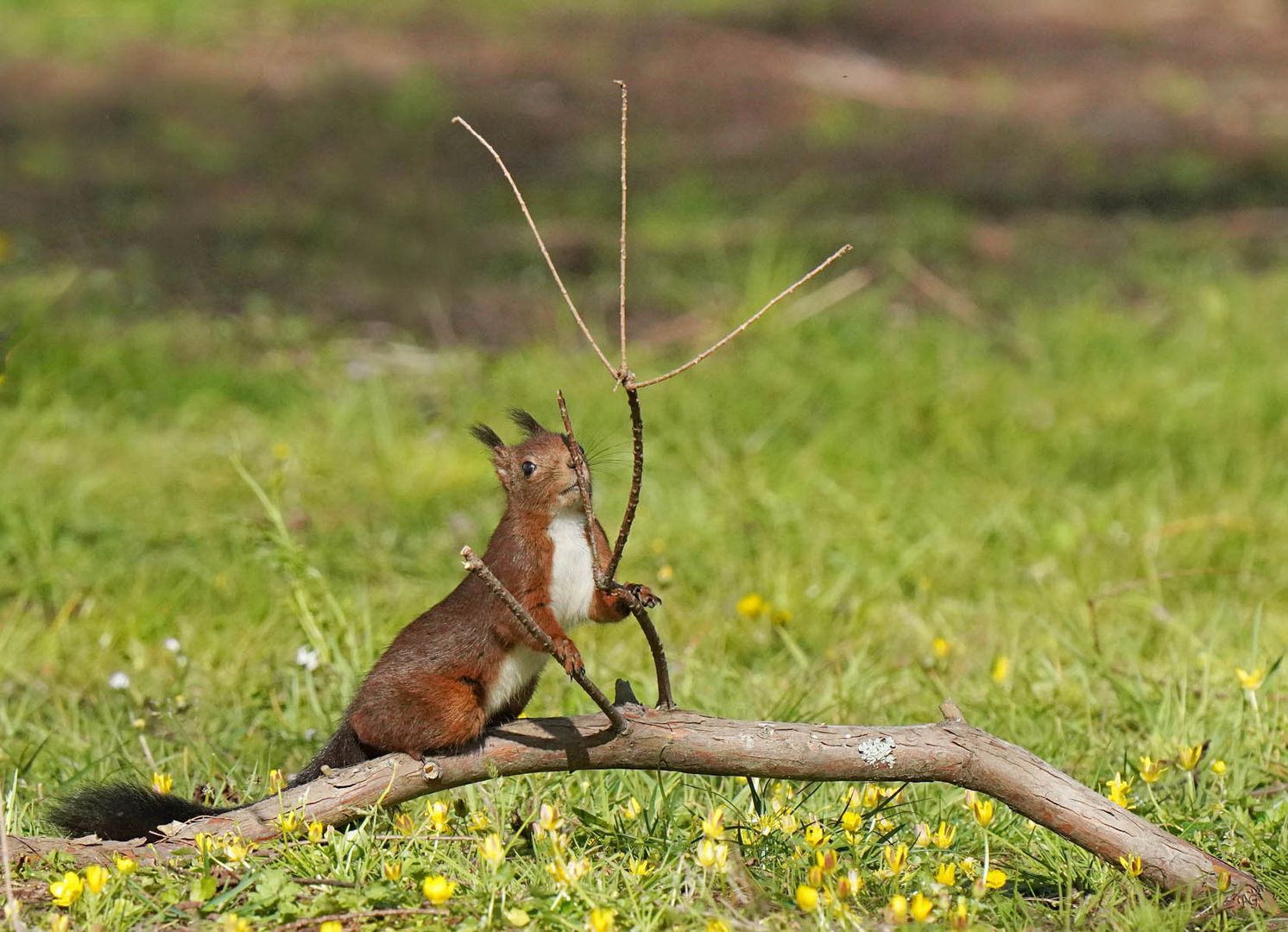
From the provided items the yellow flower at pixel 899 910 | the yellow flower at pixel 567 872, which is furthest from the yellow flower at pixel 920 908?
the yellow flower at pixel 567 872

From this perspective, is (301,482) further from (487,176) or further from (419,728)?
(487,176)

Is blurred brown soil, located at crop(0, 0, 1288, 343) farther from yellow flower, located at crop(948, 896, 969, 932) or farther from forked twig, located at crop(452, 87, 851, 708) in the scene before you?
yellow flower, located at crop(948, 896, 969, 932)

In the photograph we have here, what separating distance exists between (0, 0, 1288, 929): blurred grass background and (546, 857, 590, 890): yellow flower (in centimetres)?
6

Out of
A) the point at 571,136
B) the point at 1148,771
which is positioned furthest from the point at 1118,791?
the point at 571,136

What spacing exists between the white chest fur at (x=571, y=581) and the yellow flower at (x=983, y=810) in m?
0.70

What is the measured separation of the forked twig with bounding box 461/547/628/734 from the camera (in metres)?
2.04

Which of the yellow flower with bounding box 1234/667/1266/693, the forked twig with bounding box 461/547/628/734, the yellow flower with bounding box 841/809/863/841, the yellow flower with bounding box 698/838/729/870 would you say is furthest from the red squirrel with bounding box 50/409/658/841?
the yellow flower with bounding box 1234/667/1266/693

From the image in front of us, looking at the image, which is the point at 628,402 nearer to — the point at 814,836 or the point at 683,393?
the point at 814,836

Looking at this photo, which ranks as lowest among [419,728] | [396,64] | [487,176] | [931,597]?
[931,597]

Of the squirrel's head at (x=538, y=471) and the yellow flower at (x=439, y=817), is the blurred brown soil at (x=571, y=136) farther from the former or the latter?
the yellow flower at (x=439, y=817)

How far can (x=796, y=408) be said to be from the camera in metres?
5.48

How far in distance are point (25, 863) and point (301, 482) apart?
8.35 feet

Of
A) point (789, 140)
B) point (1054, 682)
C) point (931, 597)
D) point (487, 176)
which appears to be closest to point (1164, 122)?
point (789, 140)

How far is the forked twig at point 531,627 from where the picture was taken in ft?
6.70
